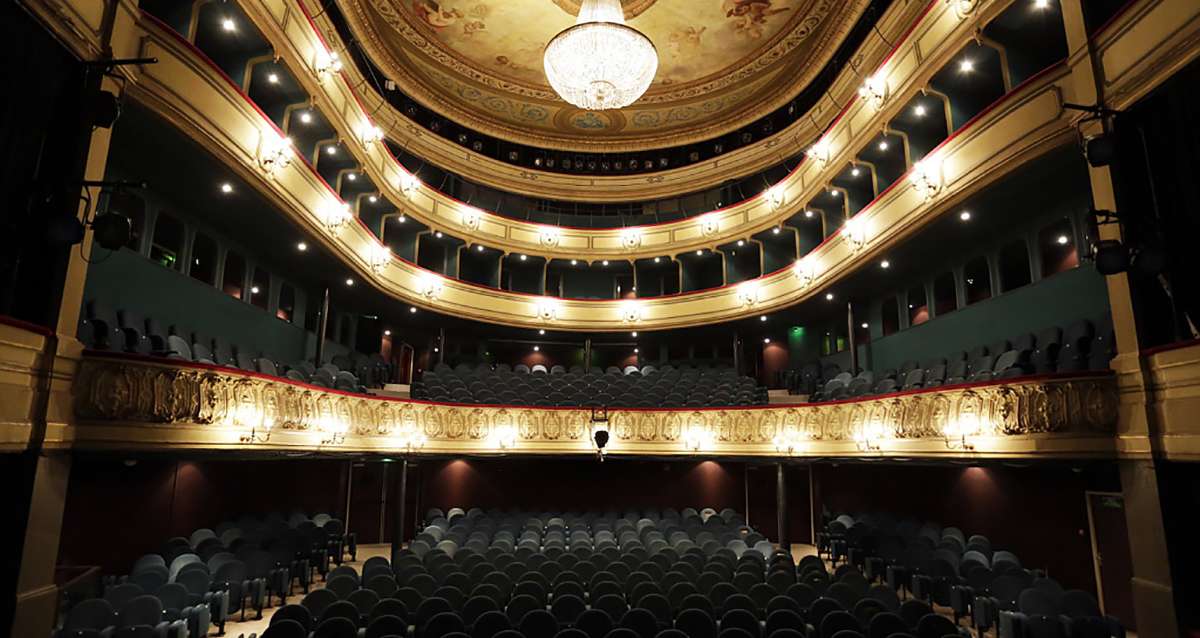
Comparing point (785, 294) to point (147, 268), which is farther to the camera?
point (785, 294)

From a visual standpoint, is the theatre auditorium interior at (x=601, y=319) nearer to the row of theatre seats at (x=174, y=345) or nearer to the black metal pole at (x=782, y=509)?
the row of theatre seats at (x=174, y=345)

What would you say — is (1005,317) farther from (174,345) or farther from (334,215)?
(174,345)

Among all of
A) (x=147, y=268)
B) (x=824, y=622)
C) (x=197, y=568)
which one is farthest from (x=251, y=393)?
(x=824, y=622)

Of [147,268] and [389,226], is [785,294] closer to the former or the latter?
[389,226]

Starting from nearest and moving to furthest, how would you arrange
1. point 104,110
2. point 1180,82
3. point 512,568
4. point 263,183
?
point 104,110, point 1180,82, point 512,568, point 263,183

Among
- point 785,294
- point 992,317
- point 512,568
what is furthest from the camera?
point 785,294

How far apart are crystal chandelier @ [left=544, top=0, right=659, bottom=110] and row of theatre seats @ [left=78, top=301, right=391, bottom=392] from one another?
23.5 ft

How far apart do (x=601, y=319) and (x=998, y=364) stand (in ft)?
44.2

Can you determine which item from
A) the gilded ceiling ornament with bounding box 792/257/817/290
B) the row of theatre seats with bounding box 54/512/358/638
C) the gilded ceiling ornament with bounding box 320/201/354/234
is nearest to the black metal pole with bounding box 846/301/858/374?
the gilded ceiling ornament with bounding box 792/257/817/290

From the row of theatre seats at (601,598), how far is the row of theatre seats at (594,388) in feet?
17.2

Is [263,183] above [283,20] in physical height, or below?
below

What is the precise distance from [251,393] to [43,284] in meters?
2.79

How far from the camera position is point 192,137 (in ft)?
28.4

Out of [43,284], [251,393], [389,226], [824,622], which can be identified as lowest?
[824,622]
